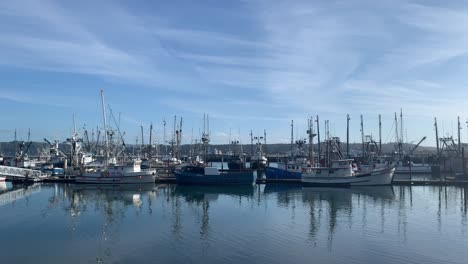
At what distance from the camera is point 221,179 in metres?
54.6

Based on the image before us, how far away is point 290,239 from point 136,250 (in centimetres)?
817

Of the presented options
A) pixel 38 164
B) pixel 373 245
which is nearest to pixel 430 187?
pixel 373 245

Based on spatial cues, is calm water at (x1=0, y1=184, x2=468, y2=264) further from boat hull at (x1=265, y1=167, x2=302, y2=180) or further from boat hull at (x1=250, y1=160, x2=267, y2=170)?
boat hull at (x1=250, y1=160, x2=267, y2=170)

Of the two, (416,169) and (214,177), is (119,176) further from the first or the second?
(416,169)

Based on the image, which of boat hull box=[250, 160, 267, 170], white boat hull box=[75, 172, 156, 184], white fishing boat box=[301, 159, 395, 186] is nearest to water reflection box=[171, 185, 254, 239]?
white boat hull box=[75, 172, 156, 184]

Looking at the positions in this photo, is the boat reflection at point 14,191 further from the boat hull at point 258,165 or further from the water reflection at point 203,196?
the boat hull at point 258,165

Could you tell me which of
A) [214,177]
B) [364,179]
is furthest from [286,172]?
[364,179]

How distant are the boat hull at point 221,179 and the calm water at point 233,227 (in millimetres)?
8526

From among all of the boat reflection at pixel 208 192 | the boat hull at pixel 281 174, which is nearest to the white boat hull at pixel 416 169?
the boat hull at pixel 281 174

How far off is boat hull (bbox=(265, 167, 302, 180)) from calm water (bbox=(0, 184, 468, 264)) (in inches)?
480

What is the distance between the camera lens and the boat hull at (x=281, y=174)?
191ft

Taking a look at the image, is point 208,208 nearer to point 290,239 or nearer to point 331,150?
point 290,239

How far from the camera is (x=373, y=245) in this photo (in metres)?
22.1

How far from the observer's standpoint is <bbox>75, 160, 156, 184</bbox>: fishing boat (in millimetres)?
53156
